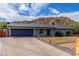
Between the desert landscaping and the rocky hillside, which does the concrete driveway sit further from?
the rocky hillside

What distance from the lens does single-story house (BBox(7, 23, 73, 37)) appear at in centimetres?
665

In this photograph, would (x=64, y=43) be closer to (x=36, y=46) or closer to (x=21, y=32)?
(x=36, y=46)

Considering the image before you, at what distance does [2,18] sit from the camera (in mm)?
6648

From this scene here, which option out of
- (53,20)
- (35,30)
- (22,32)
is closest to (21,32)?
(22,32)

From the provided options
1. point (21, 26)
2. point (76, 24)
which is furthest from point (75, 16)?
point (21, 26)

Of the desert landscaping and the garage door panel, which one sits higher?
Answer: the garage door panel

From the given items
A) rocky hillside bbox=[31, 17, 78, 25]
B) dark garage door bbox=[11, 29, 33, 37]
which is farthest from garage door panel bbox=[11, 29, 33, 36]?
rocky hillside bbox=[31, 17, 78, 25]

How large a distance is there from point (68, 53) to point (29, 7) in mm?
560

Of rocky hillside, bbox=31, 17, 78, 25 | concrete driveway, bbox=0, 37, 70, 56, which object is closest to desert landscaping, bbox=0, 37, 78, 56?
concrete driveway, bbox=0, 37, 70, 56

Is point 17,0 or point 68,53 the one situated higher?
point 17,0

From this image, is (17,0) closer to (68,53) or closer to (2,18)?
(2,18)

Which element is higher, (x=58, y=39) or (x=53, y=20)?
(x=53, y=20)

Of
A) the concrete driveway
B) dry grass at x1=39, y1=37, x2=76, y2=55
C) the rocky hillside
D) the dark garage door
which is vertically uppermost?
the rocky hillside

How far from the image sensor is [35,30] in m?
6.67
